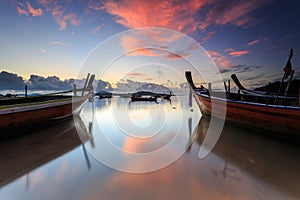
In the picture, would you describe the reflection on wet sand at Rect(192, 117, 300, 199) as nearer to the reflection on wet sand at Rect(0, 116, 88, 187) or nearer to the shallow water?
the shallow water

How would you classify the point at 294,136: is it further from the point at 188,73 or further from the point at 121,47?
the point at 188,73

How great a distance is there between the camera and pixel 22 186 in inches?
86.8

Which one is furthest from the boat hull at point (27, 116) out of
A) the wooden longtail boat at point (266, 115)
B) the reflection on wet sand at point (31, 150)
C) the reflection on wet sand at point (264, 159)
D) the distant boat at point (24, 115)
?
the wooden longtail boat at point (266, 115)

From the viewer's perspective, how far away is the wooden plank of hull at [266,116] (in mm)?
3809

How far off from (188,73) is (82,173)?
10.7 meters

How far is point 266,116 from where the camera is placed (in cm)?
450

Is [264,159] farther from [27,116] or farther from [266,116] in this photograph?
[27,116]

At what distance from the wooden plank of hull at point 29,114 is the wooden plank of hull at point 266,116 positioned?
240 inches

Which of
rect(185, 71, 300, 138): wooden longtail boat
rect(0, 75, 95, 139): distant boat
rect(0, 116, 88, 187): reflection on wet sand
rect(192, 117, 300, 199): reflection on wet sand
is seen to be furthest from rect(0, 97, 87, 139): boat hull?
rect(185, 71, 300, 138): wooden longtail boat

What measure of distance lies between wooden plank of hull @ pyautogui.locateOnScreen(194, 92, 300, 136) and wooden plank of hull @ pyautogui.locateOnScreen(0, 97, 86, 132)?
610cm

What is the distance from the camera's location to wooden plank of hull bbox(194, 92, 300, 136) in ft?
12.5

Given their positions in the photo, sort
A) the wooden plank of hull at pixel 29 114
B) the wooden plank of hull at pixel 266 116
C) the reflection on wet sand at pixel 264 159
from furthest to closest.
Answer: the wooden plank of hull at pixel 29 114, the wooden plank of hull at pixel 266 116, the reflection on wet sand at pixel 264 159

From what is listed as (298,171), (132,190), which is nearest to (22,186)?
(132,190)

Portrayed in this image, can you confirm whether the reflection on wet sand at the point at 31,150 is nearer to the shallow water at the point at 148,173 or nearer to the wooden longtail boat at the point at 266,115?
the shallow water at the point at 148,173
